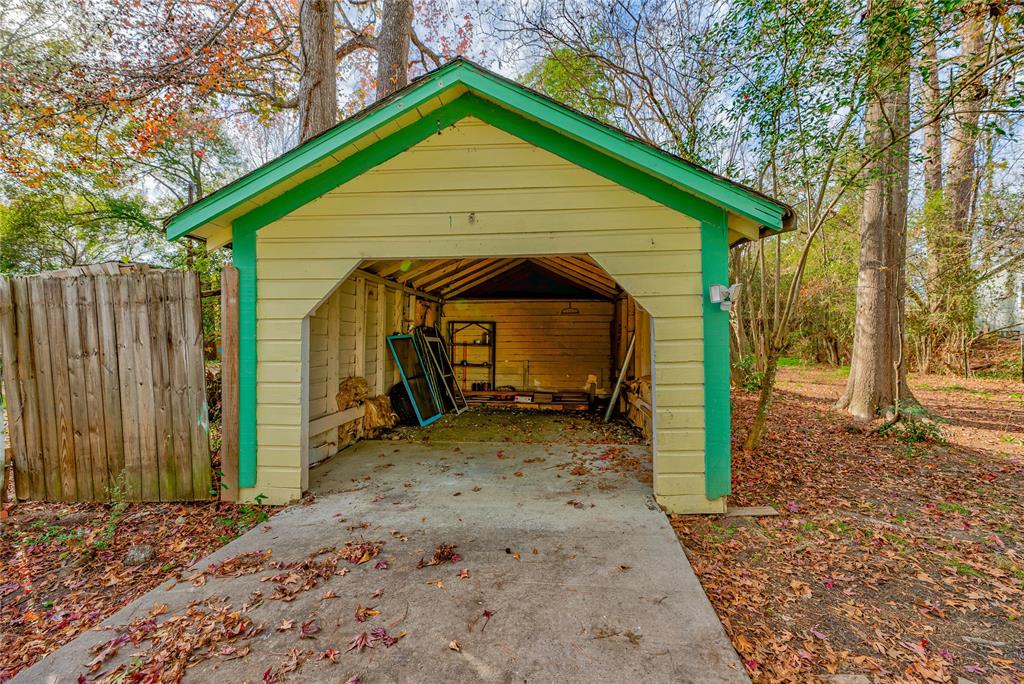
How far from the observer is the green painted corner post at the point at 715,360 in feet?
12.5

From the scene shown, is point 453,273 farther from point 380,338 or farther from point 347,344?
point 347,344

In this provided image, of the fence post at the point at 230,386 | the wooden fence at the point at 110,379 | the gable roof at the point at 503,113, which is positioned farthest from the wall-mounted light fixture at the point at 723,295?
the wooden fence at the point at 110,379

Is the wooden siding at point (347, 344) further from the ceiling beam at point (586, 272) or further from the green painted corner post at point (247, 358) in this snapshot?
the ceiling beam at point (586, 272)

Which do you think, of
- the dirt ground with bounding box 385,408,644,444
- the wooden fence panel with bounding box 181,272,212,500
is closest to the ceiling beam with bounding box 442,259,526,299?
the dirt ground with bounding box 385,408,644,444

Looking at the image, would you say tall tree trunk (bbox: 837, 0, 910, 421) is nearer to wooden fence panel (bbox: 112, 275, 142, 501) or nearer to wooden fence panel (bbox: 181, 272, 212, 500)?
wooden fence panel (bbox: 181, 272, 212, 500)

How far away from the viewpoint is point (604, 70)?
31.9 feet

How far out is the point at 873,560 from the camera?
10.7ft

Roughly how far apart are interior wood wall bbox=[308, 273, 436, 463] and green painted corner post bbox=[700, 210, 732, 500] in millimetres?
3648

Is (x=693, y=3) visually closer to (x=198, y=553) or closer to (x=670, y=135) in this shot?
(x=670, y=135)

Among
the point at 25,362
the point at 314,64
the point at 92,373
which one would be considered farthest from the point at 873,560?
the point at 314,64

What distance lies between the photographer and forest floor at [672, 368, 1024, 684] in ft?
7.52

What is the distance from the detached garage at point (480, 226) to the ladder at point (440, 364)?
4.38 meters

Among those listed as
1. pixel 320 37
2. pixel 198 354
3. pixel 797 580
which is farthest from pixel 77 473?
pixel 320 37

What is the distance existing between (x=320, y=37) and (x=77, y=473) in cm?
740
